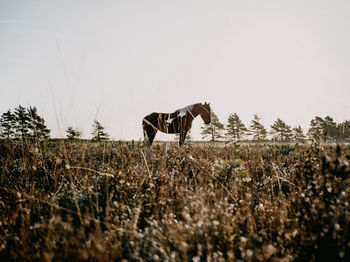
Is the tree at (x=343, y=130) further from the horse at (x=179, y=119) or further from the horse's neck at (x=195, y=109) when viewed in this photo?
the horse's neck at (x=195, y=109)

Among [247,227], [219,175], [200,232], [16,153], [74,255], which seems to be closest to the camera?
[74,255]

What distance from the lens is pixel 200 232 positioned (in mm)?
1445

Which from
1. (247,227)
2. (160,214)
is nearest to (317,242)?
(247,227)

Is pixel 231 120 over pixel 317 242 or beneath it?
over

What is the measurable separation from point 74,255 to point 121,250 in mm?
372

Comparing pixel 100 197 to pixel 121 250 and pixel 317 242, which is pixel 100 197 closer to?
pixel 121 250

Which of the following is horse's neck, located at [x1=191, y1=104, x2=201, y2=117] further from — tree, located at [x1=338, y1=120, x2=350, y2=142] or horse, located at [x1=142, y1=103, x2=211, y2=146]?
tree, located at [x1=338, y1=120, x2=350, y2=142]

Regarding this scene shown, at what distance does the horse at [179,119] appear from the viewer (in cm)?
819

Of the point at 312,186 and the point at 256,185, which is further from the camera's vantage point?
the point at 256,185

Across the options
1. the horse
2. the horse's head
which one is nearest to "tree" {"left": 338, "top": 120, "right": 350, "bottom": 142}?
the horse

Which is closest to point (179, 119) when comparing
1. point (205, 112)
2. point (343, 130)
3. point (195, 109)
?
point (195, 109)

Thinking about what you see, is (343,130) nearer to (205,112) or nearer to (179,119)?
(179,119)

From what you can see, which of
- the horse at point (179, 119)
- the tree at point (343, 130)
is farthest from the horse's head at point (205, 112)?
the tree at point (343, 130)

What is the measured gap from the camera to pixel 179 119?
8.55 metres
